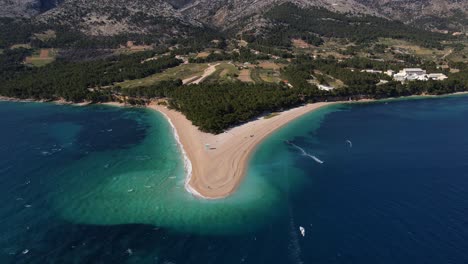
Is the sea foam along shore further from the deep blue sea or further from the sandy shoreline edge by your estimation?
the deep blue sea

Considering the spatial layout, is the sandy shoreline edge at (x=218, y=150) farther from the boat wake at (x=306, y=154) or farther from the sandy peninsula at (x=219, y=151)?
the boat wake at (x=306, y=154)

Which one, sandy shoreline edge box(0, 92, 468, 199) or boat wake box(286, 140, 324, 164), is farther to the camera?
boat wake box(286, 140, 324, 164)

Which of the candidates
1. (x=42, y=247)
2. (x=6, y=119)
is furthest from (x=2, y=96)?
(x=42, y=247)

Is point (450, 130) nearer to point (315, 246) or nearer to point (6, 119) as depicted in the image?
point (315, 246)

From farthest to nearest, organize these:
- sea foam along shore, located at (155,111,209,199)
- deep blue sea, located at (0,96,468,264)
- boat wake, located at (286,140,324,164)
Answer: boat wake, located at (286,140,324,164), sea foam along shore, located at (155,111,209,199), deep blue sea, located at (0,96,468,264)

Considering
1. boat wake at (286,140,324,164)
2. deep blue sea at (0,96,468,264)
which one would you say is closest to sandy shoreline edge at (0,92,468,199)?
deep blue sea at (0,96,468,264)

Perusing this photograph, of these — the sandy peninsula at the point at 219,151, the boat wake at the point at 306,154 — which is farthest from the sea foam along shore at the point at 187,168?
the boat wake at the point at 306,154
